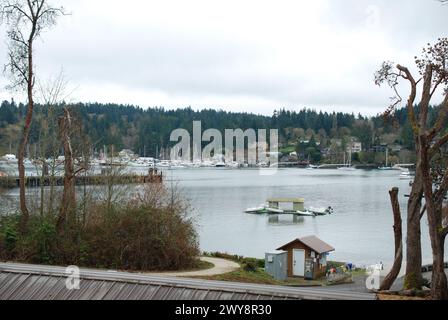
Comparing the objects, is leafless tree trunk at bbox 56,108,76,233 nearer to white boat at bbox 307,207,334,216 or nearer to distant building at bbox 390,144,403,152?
white boat at bbox 307,207,334,216

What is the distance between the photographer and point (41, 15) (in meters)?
21.8

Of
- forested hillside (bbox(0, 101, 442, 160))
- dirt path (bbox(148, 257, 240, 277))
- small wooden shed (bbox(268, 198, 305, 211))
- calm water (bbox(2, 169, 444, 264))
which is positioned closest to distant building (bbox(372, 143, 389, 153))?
forested hillside (bbox(0, 101, 442, 160))

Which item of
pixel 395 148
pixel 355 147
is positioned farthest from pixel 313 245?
pixel 355 147

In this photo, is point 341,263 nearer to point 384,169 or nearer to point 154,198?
point 154,198

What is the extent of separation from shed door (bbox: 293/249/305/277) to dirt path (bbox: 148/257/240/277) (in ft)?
16.0

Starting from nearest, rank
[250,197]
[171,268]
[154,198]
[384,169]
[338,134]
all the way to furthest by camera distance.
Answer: [171,268]
[154,198]
[250,197]
[384,169]
[338,134]

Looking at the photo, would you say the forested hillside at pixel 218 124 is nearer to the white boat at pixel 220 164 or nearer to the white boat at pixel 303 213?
the white boat at pixel 220 164

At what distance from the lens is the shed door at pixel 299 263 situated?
28.0 meters

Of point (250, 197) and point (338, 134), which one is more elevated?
point (338, 134)

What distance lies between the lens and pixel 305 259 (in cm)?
2797

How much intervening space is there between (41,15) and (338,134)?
474 ft
